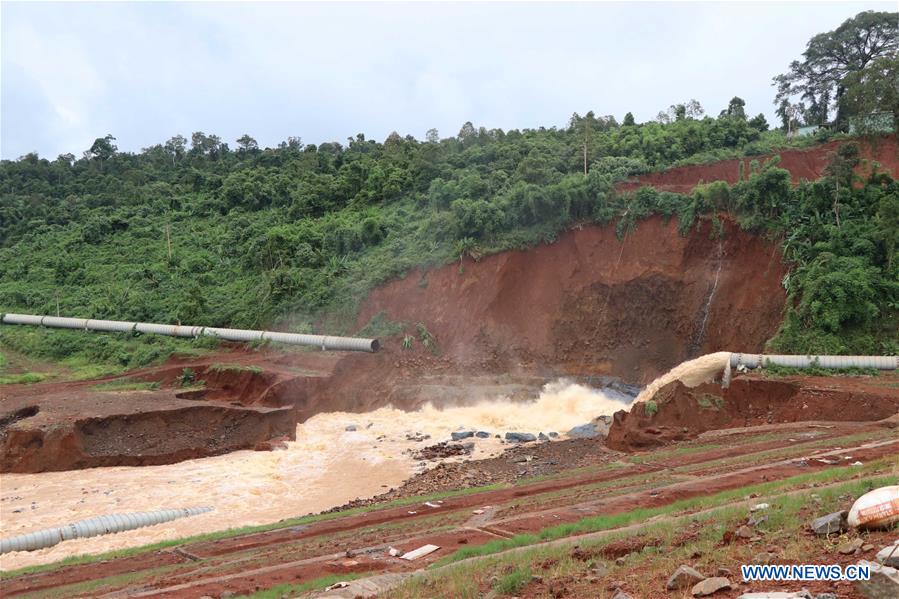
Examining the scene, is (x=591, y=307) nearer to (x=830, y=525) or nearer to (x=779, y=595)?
(x=830, y=525)

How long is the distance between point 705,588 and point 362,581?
17.7ft

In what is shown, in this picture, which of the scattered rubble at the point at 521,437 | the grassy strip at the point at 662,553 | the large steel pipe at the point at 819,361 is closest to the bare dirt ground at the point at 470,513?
the grassy strip at the point at 662,553

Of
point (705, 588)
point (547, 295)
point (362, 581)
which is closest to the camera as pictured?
point (705, 588)

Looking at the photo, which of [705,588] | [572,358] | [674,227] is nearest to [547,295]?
[572,358]

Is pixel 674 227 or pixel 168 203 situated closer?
pixel 674 227

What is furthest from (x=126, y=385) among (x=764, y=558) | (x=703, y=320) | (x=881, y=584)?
(x=881, y=584)

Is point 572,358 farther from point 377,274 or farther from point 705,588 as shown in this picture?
point 705,588

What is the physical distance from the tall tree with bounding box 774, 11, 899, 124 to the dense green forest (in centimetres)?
203

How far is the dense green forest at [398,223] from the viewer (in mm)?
29109

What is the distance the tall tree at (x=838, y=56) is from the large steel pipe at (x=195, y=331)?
32.4m

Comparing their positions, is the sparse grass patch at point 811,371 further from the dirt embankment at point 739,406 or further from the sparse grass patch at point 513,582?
the sparse grass patch at point 513,582

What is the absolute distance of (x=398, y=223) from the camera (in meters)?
46.0

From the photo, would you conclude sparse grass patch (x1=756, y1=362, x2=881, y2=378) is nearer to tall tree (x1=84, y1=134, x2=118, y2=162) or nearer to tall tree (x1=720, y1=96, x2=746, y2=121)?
tall tree (x1=720, y1=96, x2=746, y2=121)

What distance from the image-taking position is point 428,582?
9.49 m
